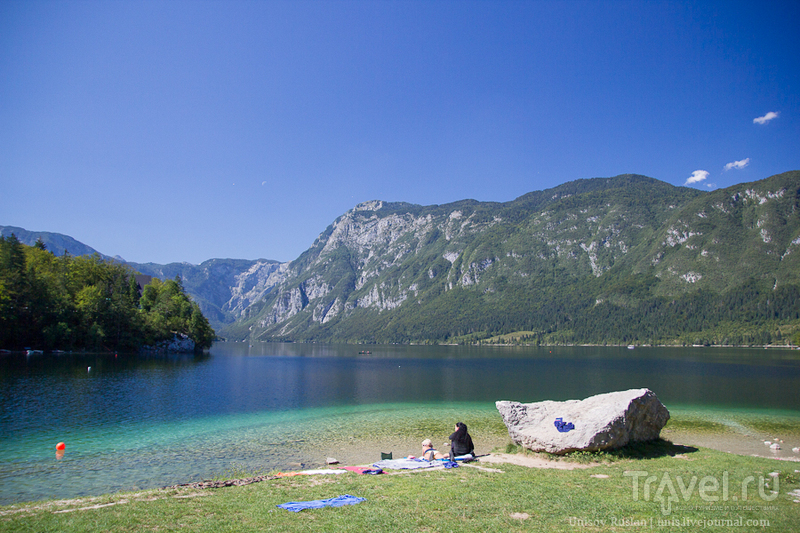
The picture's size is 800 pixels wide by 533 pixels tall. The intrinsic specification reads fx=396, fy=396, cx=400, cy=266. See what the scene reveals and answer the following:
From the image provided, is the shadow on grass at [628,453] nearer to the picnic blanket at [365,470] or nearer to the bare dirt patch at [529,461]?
the bare dirt patch at [529,461]

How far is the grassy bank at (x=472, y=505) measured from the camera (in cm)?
947

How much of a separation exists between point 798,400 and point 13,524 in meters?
67.4

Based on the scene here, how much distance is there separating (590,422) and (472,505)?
1199 cm

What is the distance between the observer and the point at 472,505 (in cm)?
1118

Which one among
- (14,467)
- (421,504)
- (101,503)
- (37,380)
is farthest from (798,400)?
(37,380)

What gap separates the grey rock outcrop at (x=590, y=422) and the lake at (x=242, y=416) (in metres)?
4.40

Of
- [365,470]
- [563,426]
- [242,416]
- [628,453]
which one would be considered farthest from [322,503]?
[242,416]

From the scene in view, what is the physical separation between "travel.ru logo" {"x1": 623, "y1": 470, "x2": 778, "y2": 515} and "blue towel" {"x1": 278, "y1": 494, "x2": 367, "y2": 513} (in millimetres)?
8307

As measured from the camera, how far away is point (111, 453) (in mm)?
24047

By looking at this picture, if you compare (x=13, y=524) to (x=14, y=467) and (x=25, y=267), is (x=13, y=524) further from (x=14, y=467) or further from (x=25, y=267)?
(x=25, y=267)

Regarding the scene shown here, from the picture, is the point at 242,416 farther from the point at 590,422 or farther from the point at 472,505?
the point at 472,505

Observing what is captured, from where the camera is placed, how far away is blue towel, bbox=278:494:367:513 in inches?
434

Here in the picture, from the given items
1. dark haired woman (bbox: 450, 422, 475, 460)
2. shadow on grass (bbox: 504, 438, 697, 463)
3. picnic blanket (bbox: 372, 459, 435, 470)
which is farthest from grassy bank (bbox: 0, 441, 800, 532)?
dark haired woman (bbox: 450, 422, 475, 460)

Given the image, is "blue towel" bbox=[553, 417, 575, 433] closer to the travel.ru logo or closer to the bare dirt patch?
the bare dirt patch
